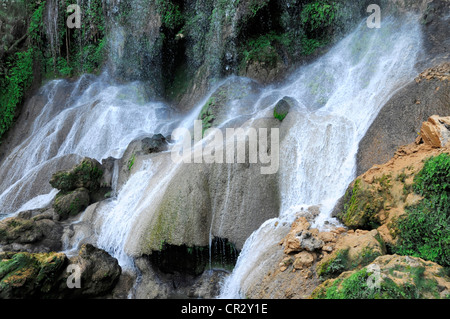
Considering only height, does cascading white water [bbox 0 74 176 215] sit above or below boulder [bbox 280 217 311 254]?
above

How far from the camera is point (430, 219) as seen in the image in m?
4.52

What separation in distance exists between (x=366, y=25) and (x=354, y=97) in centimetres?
493

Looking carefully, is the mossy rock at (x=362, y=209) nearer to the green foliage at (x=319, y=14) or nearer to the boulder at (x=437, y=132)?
the boulder at (x=437, y=132)

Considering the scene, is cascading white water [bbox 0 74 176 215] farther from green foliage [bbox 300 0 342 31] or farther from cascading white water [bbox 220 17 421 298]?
green foliage [bbox 300 0 342 31]

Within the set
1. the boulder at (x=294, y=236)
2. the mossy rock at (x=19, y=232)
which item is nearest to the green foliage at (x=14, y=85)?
the mossy rock at (x=19, y=232)

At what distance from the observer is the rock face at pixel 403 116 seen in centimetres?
672

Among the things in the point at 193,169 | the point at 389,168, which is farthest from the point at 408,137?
the point at 193,169

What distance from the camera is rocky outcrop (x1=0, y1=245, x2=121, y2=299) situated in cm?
645

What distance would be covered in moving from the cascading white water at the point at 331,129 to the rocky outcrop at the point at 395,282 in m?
1.96

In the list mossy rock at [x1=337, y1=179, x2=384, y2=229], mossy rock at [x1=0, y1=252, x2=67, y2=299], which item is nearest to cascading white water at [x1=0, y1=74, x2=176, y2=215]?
mossy rock at [x1=0, y1=252, x2=67, y2=299]

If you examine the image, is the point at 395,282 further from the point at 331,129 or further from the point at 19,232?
the point at 19,232

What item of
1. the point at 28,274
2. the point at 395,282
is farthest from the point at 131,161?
the point at 395,282

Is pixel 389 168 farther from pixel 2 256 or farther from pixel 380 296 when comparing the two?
pixel 2 256

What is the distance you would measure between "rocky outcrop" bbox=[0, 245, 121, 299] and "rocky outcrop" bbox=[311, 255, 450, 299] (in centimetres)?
536
